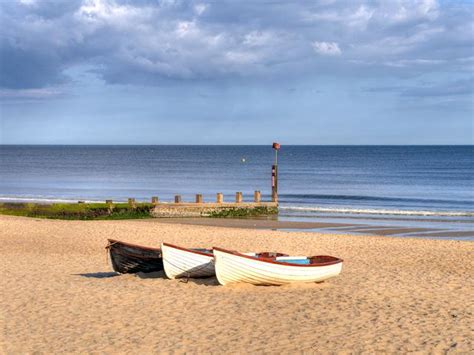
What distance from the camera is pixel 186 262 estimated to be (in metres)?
15.8

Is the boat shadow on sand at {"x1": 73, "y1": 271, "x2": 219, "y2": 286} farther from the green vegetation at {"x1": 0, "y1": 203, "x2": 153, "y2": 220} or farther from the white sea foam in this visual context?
the white sea foam

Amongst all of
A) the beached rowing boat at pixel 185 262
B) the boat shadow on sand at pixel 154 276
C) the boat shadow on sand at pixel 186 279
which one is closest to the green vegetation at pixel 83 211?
the boat shadow on sand at pixel 154 276

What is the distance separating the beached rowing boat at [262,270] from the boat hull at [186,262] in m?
0.65

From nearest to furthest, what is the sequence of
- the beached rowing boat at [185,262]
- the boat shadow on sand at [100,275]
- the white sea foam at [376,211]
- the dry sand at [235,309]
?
the dry sand at [235,309], the beached rowing boat at [185,262], the boat shadow on sand at [100,275], the white sea foam at [376,211]

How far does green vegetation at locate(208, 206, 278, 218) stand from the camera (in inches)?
1377

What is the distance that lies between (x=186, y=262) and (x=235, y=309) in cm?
274

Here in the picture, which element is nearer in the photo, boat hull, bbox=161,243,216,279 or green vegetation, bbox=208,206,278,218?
boat hull, bbox=161,243,216,279

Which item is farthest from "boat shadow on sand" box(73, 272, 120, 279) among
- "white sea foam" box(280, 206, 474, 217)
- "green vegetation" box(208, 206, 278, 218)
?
"white sea foam" box(280, 206, 474, 217)

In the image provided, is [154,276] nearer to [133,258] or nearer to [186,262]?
[133,258]

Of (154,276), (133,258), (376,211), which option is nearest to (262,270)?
(154,276)

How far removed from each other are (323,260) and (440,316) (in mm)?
4127

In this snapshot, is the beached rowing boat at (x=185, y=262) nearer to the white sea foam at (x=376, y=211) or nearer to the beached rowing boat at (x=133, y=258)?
the beached rowing boat at (x=133, y=258)

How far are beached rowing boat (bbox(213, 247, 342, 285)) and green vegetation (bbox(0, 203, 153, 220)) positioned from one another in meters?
18.9

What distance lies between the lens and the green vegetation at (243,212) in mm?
34969
